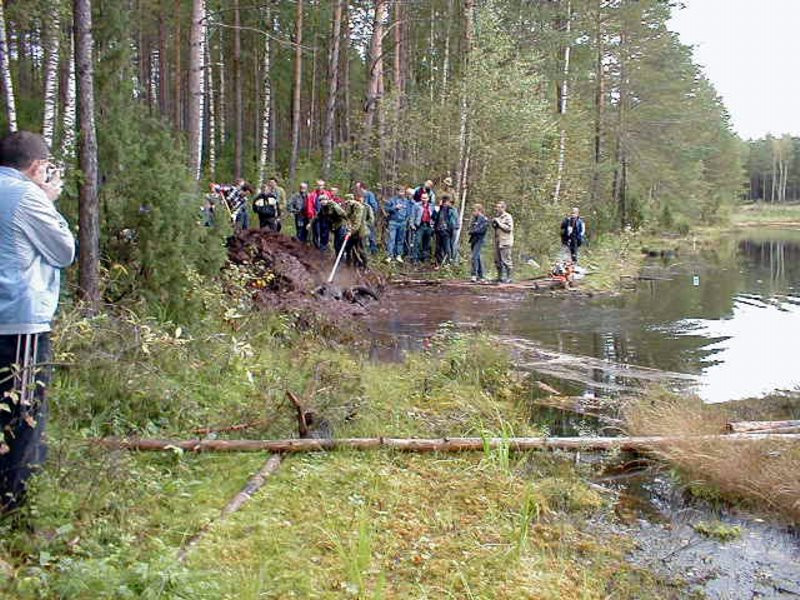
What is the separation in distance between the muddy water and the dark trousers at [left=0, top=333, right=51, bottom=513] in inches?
157

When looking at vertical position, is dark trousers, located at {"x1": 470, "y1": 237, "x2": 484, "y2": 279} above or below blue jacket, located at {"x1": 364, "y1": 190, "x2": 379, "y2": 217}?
below

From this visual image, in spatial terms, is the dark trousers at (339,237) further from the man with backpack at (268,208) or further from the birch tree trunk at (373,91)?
the birch tree trunk at (373,91)

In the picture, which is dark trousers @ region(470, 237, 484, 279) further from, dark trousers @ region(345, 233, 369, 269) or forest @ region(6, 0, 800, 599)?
dark trousers @ region(345, 233, 369, 269)

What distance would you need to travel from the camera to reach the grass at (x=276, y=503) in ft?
13.1

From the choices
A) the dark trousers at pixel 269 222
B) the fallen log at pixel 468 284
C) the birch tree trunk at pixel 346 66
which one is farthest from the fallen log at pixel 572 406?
the birch tree trunk at pixel 346 66

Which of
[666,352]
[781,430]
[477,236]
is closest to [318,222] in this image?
[477,236]

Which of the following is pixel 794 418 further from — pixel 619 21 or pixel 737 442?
pixel 619 21

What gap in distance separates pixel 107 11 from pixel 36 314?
5715 mm

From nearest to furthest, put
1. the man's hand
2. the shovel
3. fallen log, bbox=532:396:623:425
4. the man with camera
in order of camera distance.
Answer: the man's hand, fallen log, bbox=532:396:623:425, the shovel, the man with camera

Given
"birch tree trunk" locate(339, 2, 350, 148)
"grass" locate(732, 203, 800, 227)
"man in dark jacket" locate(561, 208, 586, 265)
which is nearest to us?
"man in dark jacket" locate(561, 208, 586, 265)

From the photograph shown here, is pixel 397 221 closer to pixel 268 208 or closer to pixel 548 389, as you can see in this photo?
pixel 268 208

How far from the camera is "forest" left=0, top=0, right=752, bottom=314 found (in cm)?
848

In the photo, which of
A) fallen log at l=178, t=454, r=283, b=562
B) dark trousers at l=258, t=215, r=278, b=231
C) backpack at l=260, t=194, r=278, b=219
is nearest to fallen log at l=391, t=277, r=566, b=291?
dark trousers at l=258, t=215, r=278, b=231

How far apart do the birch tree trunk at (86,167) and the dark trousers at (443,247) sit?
497 inches
